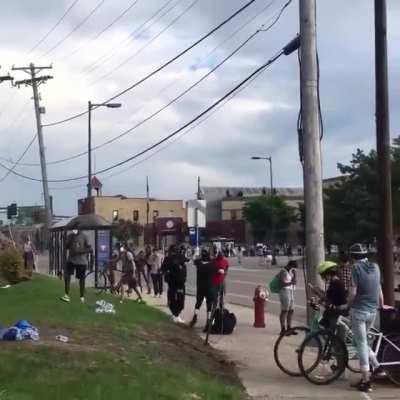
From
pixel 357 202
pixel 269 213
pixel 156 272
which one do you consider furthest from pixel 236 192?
pixel 156 272

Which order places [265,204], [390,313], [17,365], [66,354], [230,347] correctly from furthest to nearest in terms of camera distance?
[265,204], [230,347], [390,313], [66,354], [17,365]

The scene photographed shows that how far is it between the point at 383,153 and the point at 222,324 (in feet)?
14.6

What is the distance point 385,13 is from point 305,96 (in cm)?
222

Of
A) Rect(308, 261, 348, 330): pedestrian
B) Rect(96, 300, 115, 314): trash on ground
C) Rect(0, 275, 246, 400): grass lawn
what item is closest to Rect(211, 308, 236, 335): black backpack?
Rect(0, 275, 246, 400): grass lawn

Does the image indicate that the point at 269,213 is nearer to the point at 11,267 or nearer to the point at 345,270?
the point at 11,267

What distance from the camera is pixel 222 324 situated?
51.1ft

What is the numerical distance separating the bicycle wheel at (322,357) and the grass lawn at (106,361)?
3.03 ft

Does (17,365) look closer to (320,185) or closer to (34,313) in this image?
(34,313)

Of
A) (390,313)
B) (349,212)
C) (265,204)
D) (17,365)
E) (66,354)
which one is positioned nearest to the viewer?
(17,365)

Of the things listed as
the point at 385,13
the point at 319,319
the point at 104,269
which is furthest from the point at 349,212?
the point at 319,319

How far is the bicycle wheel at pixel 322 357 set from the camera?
33.1 feet

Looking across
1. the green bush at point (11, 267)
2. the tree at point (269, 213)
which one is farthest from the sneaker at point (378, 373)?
the tree at point (269, 213)

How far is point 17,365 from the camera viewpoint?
344 inches

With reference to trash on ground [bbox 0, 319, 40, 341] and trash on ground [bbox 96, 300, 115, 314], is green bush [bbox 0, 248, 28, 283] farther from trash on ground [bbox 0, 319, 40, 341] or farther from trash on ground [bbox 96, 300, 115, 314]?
trash on ground [bbox 0, 319, 40, 341]
